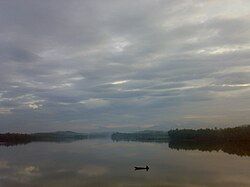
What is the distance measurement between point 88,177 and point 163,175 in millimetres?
9322

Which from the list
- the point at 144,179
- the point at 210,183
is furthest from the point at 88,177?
the point at 210,183

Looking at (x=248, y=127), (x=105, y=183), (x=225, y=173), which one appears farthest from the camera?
(x=248, y=127)

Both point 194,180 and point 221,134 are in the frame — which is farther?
point 221,134

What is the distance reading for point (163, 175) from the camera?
146ft

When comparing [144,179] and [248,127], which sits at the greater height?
[248,127]

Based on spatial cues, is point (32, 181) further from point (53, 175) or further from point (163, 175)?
point (163, 175)

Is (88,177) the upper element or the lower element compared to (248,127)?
Answer: lower

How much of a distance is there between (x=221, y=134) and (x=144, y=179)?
120888mm

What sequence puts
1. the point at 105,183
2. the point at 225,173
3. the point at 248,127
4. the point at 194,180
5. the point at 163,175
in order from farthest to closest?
1. the point at 248,127
2. the point at 225,173
3. the point at 163,175
4. the point at 194,180
5. the point at 105,183

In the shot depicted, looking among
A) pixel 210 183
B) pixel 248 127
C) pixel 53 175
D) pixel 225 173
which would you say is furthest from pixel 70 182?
pixel 248 127

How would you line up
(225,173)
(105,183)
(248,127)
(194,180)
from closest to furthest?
(105,183)
(194,180)
(225,173)
(248,127)

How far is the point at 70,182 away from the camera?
38781mm

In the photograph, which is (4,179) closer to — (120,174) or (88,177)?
(88,177)

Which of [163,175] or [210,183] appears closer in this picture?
[210,183]
